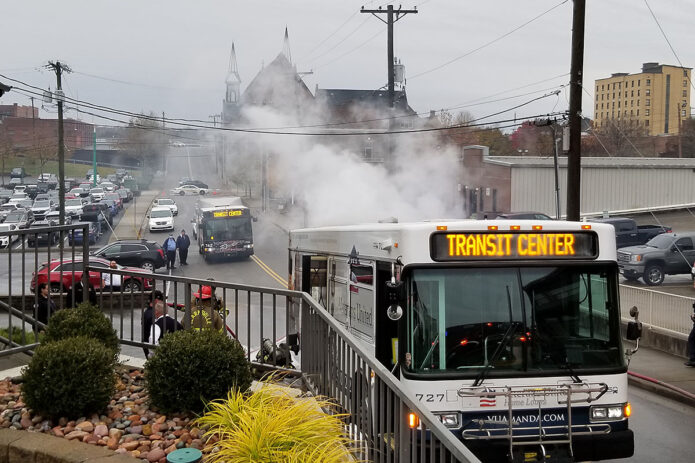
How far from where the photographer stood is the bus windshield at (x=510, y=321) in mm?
6914

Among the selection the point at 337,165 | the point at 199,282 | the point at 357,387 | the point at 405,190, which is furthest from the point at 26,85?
the point at 357,387

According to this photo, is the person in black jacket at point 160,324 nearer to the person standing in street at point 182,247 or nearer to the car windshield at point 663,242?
the car windshield at point 663,242

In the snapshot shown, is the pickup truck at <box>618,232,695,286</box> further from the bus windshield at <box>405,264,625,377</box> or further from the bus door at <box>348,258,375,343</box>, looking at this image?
the bus windshield at <box>405,264,625,377</box>

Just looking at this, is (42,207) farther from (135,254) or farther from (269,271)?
(269,271)

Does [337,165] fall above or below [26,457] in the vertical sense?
above

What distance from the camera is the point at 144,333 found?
8828 millimetres

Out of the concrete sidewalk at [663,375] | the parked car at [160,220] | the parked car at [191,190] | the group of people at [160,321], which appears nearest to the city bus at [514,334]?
the group of people at [160,321]

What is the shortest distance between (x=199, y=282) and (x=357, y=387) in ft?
9.29

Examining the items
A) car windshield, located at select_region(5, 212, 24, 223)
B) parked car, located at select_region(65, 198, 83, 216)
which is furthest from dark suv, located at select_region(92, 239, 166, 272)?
parked car, located at select_region(65, 198, 83, 216)

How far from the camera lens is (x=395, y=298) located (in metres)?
6.94

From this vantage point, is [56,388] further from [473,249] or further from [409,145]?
[409,145]

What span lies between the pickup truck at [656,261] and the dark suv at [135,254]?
20430 mm

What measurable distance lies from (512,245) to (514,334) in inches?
33.7

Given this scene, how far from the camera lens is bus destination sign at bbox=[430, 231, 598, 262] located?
720cm
